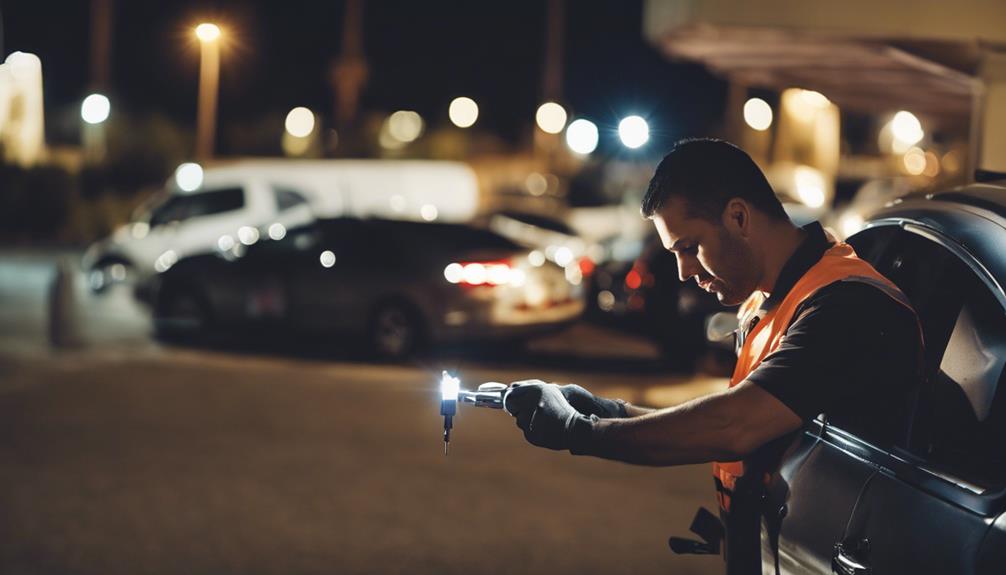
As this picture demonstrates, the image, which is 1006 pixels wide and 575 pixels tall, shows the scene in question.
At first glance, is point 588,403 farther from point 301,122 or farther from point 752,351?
point 301,122

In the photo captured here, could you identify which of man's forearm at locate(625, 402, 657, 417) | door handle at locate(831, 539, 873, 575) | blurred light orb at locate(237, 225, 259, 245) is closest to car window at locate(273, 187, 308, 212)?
blurred light orb at locate(237, 225, 259, 245)

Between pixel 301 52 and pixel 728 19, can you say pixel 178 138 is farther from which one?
pixel 728 19

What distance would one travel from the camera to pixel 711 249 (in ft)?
9.54

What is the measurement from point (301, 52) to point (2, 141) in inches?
1028

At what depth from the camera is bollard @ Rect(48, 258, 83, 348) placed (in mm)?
15867

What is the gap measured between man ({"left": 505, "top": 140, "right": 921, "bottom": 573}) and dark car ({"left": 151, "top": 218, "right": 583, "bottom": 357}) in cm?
1187

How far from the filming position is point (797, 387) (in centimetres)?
257

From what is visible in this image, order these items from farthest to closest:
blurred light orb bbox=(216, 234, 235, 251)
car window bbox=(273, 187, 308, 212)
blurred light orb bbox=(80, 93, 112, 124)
Result: blurred light orb bbox=(80, 93, 112, 124) < car window bbox=(273, 187, 308, 212) < blurred light orb bbox=(216, 234, 235, 251)

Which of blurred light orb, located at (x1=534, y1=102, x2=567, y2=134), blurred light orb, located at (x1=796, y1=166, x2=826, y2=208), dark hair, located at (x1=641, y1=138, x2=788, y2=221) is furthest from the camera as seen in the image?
blurred light orb, located at (x1=534, y1=102, x2=567, y2=134)

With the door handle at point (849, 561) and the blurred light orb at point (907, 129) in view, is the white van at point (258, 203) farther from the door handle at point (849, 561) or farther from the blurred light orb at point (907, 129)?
the blurred light orb at point (907, 129)

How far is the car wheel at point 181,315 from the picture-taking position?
16.8 m

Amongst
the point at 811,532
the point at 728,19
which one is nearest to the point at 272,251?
the point at 728,19

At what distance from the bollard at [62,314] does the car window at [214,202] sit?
18.3ft

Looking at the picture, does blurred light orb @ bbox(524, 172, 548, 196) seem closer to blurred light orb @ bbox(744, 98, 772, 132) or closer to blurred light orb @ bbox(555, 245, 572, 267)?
blurred light orb @ bbox(555, 245, 572, 267)
